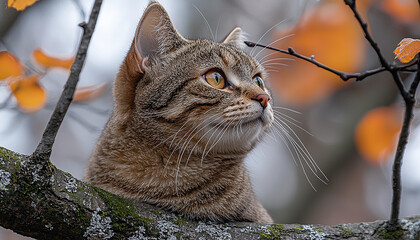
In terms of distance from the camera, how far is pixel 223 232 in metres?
2.53

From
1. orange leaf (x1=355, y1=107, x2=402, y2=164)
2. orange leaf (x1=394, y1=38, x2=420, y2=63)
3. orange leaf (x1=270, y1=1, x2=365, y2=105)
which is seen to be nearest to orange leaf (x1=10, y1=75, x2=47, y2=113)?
orange leaf (x1=394, y1=38, x2=420, y2=63)

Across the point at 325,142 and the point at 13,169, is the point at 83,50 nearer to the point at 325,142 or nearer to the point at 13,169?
the point at 13,169

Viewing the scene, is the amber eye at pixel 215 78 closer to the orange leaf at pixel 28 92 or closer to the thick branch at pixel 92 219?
the thick branch at pixel 92 219

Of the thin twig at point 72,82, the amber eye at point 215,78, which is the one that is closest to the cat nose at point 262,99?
the amber eye at point 215,78

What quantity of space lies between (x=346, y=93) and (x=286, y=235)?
455 cm

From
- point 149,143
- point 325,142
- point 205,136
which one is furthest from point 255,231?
point 325,142

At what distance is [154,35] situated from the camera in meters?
3.29

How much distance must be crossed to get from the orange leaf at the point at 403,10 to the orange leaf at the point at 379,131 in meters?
1.32

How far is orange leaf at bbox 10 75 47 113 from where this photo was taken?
3662 mm

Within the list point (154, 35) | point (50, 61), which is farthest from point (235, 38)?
point (50, 61)

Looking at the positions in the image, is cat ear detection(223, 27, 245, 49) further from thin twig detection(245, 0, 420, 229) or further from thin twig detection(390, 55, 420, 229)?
thin twig detection(390, 55, 420, 229)

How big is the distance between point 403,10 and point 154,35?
406 cm

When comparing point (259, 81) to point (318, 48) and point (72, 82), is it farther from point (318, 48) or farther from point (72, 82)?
point (318, 48)

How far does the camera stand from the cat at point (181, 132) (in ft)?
9.48
